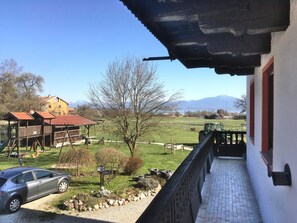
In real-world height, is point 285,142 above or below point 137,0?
below

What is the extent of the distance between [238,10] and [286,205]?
6.75 feet

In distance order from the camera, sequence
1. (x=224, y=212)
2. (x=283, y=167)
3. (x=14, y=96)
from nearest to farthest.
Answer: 1. (x=283, y=167)
2. (x=224, y=212)
3. (x=14, y=96)

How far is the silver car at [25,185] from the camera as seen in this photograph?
12469 mm

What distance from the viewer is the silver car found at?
40.9 feet

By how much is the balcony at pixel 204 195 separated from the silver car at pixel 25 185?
822cm

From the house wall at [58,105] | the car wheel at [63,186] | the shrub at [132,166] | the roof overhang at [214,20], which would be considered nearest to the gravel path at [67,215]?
the car wheel at [63,186]

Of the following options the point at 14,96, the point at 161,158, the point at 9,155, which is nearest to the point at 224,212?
the point at 161,158

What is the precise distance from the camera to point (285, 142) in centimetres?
306

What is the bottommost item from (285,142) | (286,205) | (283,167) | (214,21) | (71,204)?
(71,204)

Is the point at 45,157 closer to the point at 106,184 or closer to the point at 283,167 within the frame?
the point at 106,184

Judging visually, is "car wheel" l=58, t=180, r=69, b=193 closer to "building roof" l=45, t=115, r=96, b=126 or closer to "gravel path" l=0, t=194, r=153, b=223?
"gravel path" l=0, t=194, r=153, b=223

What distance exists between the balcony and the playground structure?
21522mm

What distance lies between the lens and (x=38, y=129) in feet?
99.6

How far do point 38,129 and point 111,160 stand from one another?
1505 centimetres
